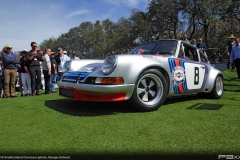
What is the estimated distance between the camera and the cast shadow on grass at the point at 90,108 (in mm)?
3713

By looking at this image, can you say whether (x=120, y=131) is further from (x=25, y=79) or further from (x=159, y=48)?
(x=25, y=79)

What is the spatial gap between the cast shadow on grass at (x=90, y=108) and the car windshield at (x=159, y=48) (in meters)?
1.24

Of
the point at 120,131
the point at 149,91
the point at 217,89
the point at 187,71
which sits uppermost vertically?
the point at 187,71

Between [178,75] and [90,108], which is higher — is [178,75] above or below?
above

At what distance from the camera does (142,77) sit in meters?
3.70

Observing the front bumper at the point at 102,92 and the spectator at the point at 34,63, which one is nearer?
the front bumper at the point at 102,92

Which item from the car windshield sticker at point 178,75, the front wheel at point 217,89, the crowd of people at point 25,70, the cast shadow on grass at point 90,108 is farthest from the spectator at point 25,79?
the front wheel at point 217,89

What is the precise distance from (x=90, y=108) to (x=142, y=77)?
1115 mm

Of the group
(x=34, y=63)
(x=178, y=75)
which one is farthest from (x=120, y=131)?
(x=34, y=63)

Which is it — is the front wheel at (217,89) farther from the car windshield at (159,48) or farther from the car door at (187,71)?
the car windshield at (159,48)

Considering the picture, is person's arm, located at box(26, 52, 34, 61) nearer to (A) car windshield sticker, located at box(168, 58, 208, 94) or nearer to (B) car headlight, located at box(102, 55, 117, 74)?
(B) car headlight, located at box(102, 55, 117, 74)

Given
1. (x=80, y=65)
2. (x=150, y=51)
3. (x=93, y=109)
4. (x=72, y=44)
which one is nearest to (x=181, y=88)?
(x=150, y=51)

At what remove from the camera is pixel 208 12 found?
30469 mm

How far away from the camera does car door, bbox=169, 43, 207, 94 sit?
4160mm
